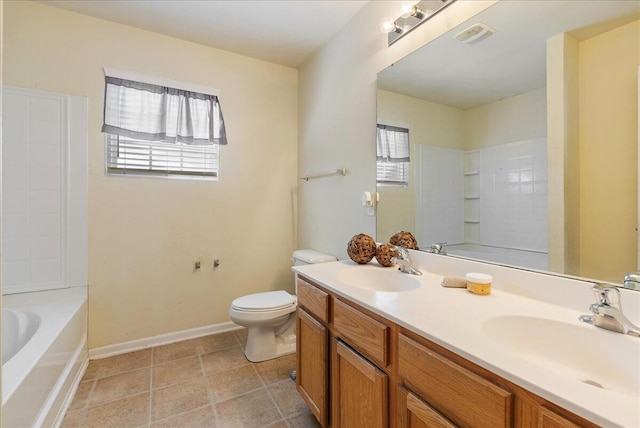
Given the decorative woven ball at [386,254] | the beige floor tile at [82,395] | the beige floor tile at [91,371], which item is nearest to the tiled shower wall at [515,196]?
the decorative woven ball at [386,254]

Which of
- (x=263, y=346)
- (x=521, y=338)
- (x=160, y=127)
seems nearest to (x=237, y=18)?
(x=160, y=127)

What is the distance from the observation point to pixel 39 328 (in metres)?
1.63

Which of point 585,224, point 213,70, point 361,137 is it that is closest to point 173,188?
point 213,70

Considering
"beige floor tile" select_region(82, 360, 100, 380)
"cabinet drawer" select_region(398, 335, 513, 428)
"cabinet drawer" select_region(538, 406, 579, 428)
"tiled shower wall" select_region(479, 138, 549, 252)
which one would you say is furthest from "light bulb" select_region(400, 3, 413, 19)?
"beige floor tile" select_region(82, 360, 100, 380)

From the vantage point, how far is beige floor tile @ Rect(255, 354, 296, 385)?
6.31 ft

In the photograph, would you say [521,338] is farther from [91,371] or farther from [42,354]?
[91,371]

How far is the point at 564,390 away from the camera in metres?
0.59

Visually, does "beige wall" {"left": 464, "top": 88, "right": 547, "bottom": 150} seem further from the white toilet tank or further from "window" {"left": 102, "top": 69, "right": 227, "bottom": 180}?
"window" {"left": 102, "top": 69, "right": 227, "bottom": 180}

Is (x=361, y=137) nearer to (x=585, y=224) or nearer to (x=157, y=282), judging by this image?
(x=585, y=224)

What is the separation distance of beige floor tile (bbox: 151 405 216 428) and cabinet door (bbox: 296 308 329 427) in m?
0.50

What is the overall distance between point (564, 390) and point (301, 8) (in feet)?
7.62

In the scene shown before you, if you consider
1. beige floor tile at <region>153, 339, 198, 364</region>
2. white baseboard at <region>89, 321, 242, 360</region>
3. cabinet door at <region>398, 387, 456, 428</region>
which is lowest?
beige floor tile at <region>153, 339, 198, 364</region>

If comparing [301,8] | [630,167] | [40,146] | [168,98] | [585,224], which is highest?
[301,8]

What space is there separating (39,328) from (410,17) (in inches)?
104
